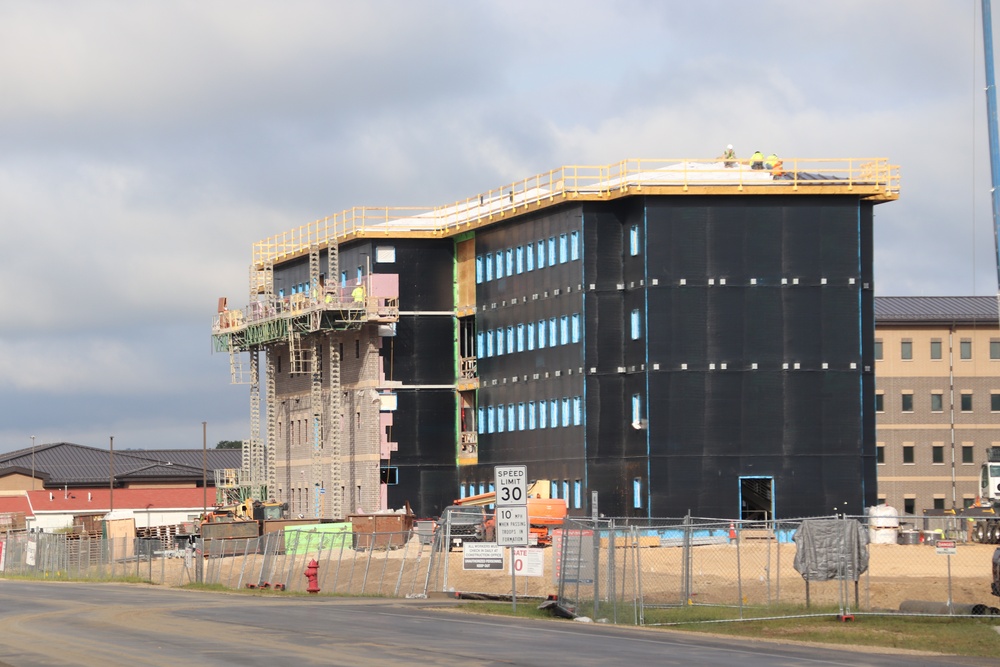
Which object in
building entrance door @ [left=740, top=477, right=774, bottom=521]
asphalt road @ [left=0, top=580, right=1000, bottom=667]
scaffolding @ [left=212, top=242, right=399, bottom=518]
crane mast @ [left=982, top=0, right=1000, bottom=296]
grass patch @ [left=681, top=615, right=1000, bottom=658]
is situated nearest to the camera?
asphalt road @ [left=0, top=580, right=1000, bottom=667]

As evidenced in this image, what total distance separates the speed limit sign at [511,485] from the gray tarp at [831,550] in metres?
6.13

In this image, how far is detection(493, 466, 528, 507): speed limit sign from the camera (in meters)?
35.2

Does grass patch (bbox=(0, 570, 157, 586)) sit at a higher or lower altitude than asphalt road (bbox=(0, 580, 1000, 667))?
lower

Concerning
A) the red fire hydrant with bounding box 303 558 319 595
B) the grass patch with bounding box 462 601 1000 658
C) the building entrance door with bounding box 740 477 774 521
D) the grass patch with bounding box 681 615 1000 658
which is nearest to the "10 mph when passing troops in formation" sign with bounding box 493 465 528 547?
the grass patch with bounding box 462 601 1000 658

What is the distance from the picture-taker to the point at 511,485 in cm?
3534

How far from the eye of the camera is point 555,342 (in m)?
73.8

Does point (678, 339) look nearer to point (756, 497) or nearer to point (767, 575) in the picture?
point (756, 497)

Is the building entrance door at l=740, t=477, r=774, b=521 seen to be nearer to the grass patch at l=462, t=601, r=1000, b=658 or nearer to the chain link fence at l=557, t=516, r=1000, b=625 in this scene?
the chain link fence at l=557, t=516, r=1000, b=625

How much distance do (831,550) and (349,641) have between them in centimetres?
1042

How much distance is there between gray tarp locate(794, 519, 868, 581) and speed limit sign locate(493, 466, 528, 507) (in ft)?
20.1

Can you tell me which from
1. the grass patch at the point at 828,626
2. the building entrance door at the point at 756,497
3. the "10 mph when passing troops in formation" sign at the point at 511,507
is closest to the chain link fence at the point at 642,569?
the grass patch at the point at 828,626

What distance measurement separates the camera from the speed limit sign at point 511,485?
35.2m

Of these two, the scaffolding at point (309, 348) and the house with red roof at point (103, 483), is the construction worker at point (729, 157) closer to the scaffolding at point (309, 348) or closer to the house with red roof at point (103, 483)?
the scaffolding at point (309, 348)

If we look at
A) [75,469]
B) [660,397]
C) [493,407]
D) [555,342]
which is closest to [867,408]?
[660,397]
